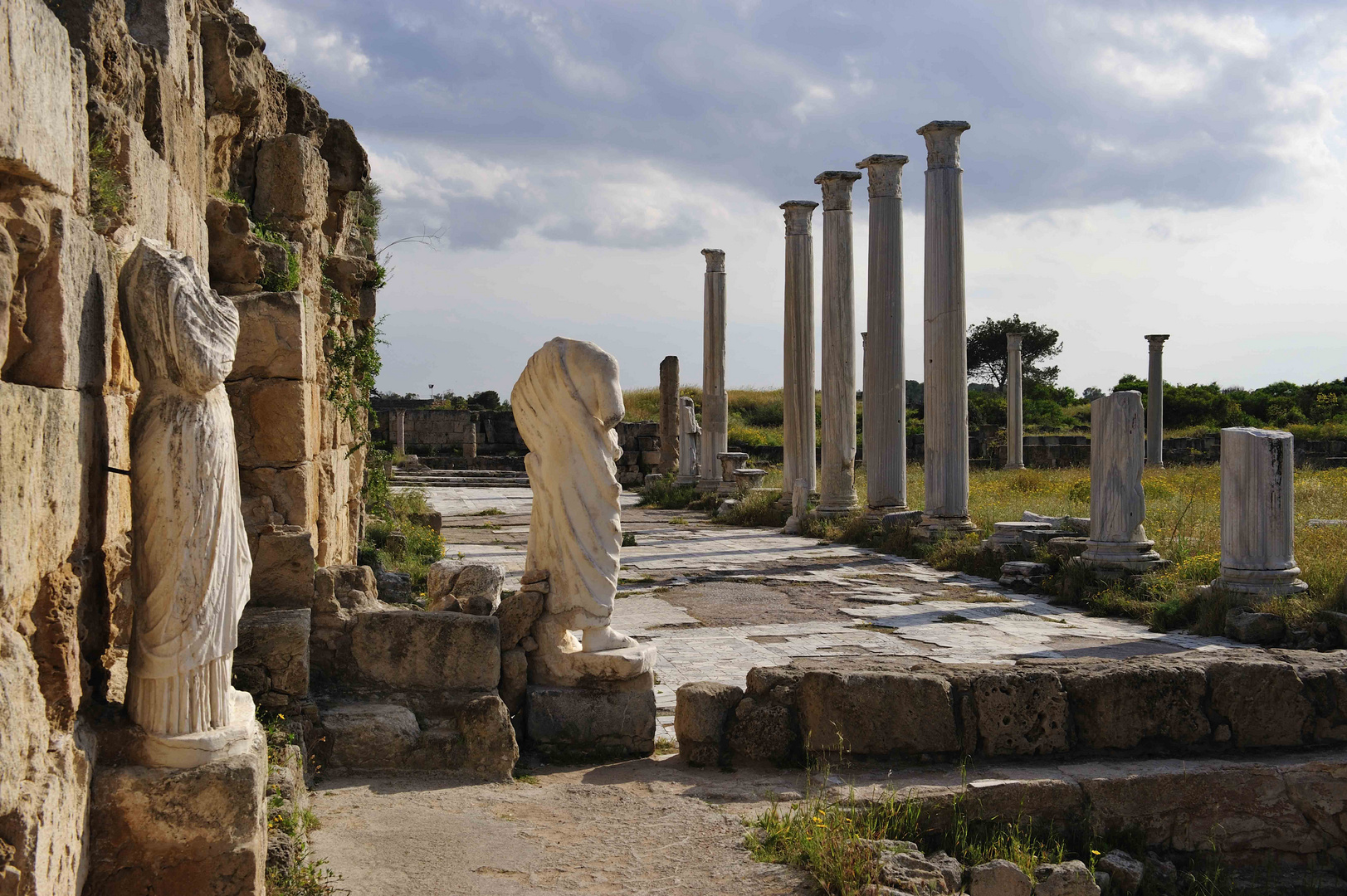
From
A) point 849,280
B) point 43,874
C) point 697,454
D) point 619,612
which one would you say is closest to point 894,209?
point 849,280

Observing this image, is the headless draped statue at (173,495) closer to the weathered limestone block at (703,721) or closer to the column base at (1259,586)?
the weathered limestone block at (703,721)

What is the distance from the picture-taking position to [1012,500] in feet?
58.1

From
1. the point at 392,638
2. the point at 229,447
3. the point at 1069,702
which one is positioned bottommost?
the point at 1069,702

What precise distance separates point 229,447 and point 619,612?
6.79m

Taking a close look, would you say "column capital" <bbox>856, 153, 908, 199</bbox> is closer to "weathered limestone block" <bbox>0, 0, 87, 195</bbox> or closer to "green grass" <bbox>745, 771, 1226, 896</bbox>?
"green grass" <bbox>745, 771, 1226, 896</bbox>

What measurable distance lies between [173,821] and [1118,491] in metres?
9.58

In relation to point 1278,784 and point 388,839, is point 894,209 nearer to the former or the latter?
point 1278,784

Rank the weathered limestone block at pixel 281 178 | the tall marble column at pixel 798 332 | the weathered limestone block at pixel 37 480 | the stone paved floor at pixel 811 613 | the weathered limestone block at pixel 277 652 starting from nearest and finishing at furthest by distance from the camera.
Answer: the weathered limestone block at pixel 37 480 < the weathered limestone block at pixel 277 652 < the weathered limestone block at pixel 281 178 < the stone paved floor at pixel 811 613 < the tall marble column at pixel 798 332

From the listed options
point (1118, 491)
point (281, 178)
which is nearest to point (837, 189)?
point (1118, 491)

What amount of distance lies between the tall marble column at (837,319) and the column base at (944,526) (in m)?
2.99

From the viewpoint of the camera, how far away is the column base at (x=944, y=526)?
14.0 meters

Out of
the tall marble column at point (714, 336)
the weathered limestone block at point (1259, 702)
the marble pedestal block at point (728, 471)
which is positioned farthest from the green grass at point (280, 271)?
the tall marble column at point (714, 336)

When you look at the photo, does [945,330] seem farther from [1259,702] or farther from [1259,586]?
[1259,702]

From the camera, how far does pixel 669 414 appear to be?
88.6 feet
